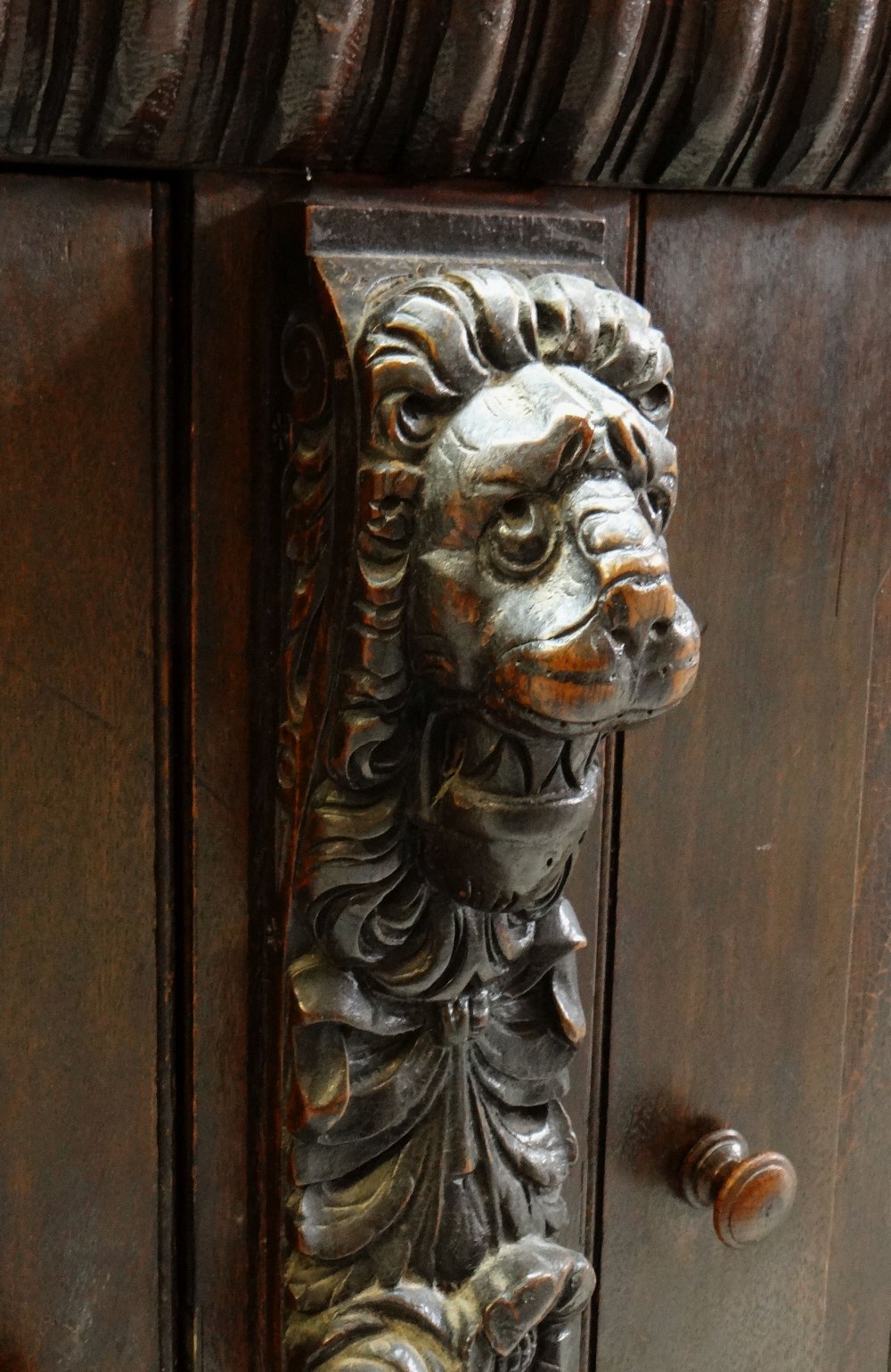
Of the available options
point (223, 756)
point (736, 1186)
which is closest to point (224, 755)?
point (223, 756)

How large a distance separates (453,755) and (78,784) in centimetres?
13

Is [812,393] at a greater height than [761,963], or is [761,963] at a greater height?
[812,393]

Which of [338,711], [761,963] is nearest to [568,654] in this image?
[338,711]

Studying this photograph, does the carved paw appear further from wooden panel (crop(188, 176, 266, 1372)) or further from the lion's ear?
the lion's ear

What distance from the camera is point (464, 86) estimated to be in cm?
50

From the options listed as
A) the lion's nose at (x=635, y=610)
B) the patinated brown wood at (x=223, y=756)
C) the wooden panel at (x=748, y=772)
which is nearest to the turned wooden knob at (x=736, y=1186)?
the wooden panel at (x=748, y=772)

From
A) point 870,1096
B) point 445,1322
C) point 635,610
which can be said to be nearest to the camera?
point 635,610

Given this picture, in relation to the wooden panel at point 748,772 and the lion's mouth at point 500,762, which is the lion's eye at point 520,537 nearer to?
the lion's mouth at point 500,762

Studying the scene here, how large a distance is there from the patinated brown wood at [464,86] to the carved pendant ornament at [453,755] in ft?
0.18

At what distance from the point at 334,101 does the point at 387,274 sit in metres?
0.06

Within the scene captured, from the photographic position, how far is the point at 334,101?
48 centimetres

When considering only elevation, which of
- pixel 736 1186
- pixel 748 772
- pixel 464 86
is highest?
pixel 464 86

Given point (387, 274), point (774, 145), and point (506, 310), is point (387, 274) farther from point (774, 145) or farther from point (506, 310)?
point (774, 145)

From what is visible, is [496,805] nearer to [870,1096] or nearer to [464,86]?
[464,86]
